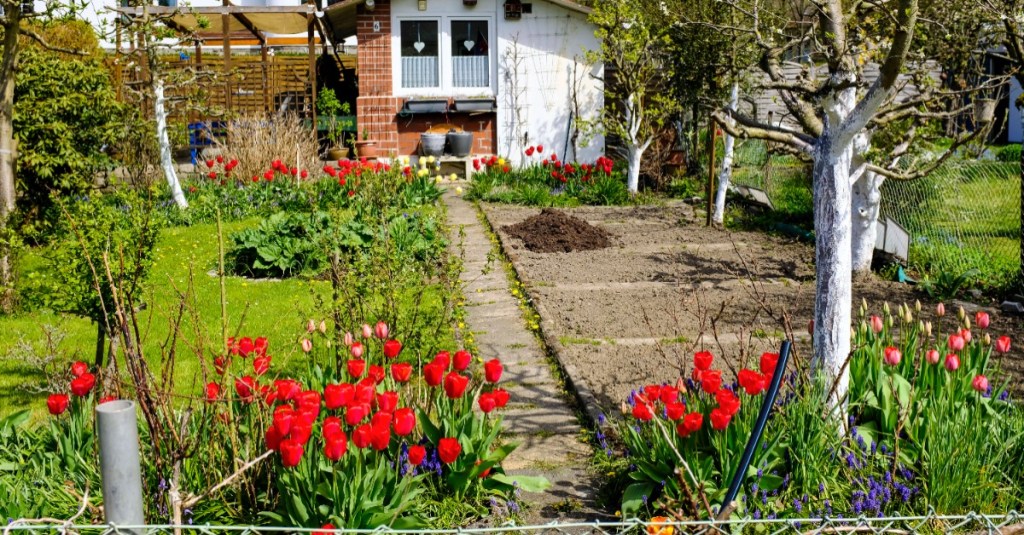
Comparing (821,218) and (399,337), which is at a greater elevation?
(821,218)

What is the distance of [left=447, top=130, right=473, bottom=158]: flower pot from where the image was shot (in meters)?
18.4

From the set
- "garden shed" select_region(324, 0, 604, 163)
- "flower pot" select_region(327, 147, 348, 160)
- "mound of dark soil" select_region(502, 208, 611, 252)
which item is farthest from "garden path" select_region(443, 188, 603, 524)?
"garden shed" select_region(324, 0, 604, 163)

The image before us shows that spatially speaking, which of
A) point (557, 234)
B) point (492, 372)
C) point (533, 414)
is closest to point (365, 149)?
point (557, 234)

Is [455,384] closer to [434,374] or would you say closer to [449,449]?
[434,374]

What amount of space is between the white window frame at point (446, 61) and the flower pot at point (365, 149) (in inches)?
44.4

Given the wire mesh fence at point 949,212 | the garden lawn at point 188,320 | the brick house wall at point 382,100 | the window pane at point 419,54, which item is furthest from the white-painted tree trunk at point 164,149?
the wire mesh fence at point 949,212

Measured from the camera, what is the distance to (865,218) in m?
9.50

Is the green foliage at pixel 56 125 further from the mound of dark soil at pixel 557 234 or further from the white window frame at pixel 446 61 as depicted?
the white window frame at pixel 446 61

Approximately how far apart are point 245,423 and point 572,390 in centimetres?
232

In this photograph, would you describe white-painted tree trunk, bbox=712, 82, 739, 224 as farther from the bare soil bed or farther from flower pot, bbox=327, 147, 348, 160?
flower pot, bbox=327, 147, 348, 160

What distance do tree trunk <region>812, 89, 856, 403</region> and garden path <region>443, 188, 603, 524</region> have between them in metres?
1.25

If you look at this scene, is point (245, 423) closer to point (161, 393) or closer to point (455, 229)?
point (161, 393)

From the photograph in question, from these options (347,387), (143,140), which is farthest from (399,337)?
→ (143,140)

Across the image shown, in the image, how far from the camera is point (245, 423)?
4223 millimetres
